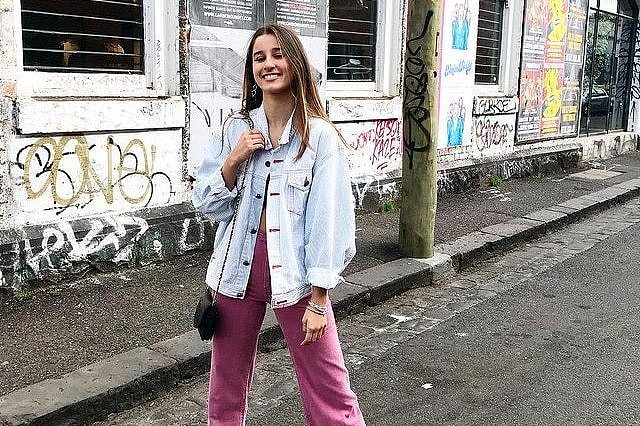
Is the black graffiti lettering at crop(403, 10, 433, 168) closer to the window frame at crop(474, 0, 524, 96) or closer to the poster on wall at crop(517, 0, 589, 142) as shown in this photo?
the window frame at crop(474, 0, 524, 96)

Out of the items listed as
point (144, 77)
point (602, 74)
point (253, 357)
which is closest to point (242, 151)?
point (253, 357)

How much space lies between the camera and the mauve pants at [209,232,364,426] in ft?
8.57

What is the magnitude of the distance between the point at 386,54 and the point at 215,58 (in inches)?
118

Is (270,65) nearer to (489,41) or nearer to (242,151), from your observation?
(242,151)

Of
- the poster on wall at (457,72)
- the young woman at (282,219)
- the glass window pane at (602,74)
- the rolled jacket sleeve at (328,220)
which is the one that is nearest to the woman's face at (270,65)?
the young woman at (282,219)

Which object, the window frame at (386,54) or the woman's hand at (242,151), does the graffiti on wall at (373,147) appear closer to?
the window frame at (386,54)

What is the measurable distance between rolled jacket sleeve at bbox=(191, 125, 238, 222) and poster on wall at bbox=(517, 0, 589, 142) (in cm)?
928

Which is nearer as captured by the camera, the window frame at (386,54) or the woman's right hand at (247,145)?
the woman's right hand at (247,145)

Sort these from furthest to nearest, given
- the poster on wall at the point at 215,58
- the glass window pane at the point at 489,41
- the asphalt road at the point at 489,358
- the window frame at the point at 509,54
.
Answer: the window frame at the point at 509,54, the glass window pane at the point at 489,41, the poster on wall at the point at 215,58, the asphalt road at the point at 489,358

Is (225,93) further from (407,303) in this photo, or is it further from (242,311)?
(242,311)

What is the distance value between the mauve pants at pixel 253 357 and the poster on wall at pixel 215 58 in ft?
10.6

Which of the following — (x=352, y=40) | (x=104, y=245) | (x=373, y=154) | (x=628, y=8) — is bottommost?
(x=104, y=245)

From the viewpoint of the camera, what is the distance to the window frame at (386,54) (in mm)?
8320

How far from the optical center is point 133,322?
4.54 metres
